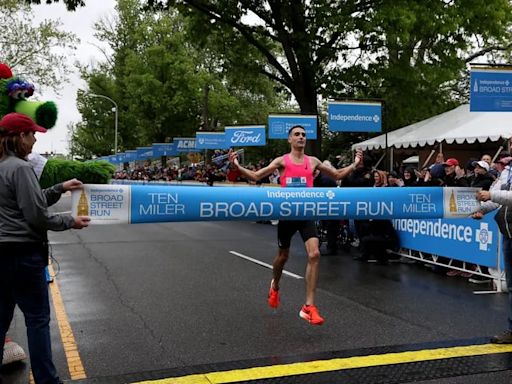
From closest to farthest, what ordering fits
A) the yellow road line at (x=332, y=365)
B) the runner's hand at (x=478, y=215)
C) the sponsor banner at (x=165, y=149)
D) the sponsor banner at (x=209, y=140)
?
1. the yellow road line at (x=332, y=365)
2. the runner's hand at (x=478, y=215)
3. the sponsor banner at (x=209, y=140)
4. the sponsor banner at (x=165, y=149)

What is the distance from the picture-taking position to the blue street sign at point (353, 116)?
15141 millimetres

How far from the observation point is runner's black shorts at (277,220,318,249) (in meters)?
5.85

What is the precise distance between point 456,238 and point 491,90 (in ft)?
10.3

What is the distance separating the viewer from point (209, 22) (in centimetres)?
2194

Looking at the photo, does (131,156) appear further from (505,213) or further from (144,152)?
(505,213)

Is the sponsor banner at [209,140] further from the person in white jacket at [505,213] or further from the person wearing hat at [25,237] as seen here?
the person wearing hat at [25,237]

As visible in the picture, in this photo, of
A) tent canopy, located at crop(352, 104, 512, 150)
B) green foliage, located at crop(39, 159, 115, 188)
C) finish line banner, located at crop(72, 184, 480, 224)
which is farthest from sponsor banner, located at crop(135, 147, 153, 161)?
green foliage, located at crop(39, 159, 115, 188)

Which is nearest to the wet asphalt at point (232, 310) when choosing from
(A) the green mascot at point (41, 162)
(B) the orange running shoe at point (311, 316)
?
(B) the orange running shoe at point (311, 316)

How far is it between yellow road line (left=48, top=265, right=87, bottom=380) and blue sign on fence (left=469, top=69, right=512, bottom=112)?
7.66 meters

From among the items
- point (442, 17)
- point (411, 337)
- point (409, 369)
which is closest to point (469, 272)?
point (411, 337)

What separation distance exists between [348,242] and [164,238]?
4.37 meters

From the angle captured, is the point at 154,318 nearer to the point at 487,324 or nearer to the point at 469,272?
the point at 487,324

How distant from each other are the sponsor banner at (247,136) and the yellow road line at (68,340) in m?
14.2

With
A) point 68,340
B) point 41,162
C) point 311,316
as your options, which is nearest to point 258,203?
point 311,316
